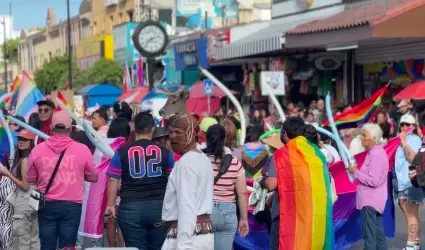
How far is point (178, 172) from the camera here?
6188 millimetres

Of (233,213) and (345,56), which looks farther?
(345,56)

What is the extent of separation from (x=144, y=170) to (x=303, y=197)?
4.44ft

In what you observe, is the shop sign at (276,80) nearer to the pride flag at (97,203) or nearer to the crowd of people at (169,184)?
the crowd of people at (169,184)

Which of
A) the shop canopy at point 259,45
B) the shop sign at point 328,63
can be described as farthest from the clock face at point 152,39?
the shop sign at point 328,63

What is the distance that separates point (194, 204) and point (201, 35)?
3129cm

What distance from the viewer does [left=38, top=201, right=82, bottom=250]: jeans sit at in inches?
347

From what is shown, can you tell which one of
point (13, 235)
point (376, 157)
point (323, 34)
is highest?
point (323, 34)

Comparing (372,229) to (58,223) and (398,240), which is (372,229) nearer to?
(398,240)

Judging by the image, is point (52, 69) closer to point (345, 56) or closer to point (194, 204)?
point (345, 56)

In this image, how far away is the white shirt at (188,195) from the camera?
6.04 m

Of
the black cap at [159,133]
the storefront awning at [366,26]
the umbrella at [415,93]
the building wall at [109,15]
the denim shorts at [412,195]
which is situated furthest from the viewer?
the building wall at [109,15]

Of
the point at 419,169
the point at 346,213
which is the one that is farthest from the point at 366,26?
the point at 419,169

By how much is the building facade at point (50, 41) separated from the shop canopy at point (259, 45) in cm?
4313

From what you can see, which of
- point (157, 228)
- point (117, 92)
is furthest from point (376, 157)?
point (117, 92)
